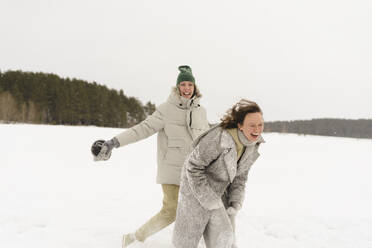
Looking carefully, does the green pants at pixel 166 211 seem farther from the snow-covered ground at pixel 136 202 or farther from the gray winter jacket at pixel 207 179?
the gray winter jacket at pixel 207 179

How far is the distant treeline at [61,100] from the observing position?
46434 mm

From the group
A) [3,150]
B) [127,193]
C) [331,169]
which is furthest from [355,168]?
[3,150]

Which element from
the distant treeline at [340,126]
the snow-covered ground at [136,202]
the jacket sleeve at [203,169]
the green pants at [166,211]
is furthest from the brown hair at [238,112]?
the distant treeline at [340,126]

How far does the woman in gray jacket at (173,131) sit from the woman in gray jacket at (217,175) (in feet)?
1.81

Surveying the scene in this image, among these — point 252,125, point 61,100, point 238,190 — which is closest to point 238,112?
point 252,125

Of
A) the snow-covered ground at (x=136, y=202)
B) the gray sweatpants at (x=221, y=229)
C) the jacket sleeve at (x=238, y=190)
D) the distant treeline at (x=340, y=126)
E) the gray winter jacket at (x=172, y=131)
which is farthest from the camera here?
the distant treeline at (x=340, y=126)

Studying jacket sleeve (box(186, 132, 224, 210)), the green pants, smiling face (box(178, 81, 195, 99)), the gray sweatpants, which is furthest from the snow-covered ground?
smiling face (box(178, 81, 195, 99))

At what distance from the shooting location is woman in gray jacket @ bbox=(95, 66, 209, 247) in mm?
2826

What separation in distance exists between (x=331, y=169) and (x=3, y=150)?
13260 millimetres

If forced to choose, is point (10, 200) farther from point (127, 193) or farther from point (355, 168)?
point (355, 168)

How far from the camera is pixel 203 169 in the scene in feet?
Result: 6.82

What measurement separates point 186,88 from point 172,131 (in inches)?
19.8

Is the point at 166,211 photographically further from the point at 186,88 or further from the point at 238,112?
the point at 238,112

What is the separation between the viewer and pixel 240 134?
2031mm
